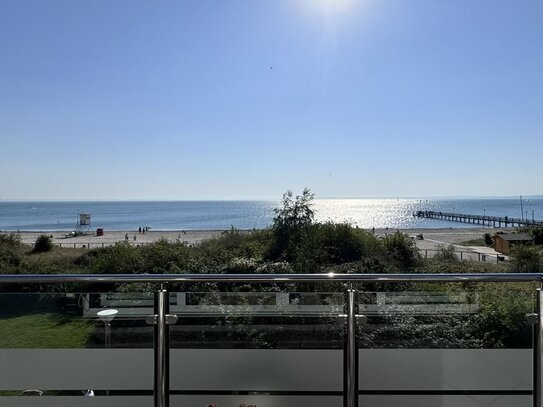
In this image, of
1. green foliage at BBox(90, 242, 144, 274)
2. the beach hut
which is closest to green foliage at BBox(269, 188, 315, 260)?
green foliage at BBox(90, 242, 144, 274)

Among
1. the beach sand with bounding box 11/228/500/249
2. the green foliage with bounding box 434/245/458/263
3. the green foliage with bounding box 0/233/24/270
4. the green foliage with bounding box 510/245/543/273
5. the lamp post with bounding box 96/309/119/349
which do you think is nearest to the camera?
the lamp post with bounding box 96/309/119/349

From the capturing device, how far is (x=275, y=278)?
2.04 m

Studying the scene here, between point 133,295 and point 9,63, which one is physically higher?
point 9,63

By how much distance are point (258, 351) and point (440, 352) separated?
853mm

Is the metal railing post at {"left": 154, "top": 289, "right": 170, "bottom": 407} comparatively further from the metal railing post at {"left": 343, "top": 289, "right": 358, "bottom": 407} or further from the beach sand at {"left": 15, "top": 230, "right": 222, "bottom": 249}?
the beach sand at {"left": 15, "top": 230, "right": 222, "bottom": 249}

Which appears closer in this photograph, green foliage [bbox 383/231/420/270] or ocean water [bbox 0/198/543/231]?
green foliage [bbox 383/231/420/270]

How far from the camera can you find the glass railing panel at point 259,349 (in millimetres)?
2240

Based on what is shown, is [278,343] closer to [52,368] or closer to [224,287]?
[224,287]

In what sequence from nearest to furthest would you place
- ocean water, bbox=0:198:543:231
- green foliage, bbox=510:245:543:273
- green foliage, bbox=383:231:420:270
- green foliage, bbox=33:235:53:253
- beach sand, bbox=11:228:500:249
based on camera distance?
green foliage, bbox=510:245:543:273, green foliage, bbox=383:231:420:270, green foliage, bbox=33:235:53:253, beach sand, bbox=11:228:500:249, ocean water, bbox=0:198:543:231

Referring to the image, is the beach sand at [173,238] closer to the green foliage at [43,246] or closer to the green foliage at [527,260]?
the green foliage at [43,246]

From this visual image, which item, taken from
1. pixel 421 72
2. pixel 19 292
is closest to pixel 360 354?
pixel 19 292

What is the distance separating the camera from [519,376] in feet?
7.31

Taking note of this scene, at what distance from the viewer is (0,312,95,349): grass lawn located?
89.2 inches

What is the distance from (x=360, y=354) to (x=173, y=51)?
926 centimetres
